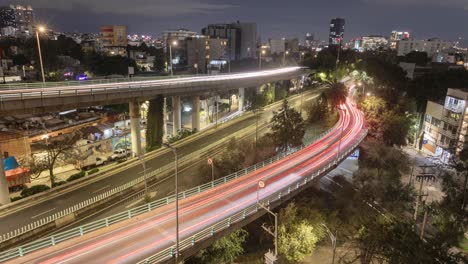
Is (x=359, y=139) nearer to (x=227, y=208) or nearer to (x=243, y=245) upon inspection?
(x=243, y=245)

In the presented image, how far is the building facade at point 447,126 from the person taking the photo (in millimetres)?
53094

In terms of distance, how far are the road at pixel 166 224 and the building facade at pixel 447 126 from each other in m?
31.2

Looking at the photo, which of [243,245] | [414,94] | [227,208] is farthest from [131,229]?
[414,94]

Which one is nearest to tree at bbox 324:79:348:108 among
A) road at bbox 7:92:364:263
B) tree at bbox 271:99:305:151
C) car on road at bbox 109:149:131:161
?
tree at bbox 271:99:305:151

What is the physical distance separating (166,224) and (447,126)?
2183 inches

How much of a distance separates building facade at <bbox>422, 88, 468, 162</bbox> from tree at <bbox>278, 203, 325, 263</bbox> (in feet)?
111

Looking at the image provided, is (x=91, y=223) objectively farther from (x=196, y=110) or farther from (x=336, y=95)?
(x=336, y=95)

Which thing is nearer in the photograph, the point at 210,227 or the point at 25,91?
the point at 210,227

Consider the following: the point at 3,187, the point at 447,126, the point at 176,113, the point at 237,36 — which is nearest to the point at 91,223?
the point at 3,187

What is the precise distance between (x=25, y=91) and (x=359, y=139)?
150 ft

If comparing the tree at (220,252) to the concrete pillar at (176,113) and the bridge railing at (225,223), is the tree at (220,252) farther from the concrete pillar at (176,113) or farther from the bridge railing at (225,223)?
the concrete pillar at (176,113)

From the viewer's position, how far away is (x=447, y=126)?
5709cm

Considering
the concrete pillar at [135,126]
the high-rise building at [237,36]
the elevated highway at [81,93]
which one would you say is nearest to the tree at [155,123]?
the elevated highway at [81,93]

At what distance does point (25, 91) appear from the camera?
37219 mm
